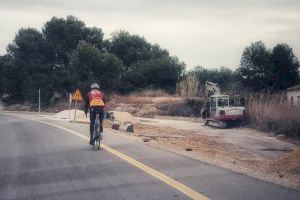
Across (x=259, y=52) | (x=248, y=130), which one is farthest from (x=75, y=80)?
(x=248, y=130)

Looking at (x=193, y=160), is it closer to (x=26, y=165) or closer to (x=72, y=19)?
(x=26, y=165)

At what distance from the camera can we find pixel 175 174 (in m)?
9.11

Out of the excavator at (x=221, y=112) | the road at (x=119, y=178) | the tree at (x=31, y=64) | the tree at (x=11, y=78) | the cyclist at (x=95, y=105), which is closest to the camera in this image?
the road at (x=119, y=178)

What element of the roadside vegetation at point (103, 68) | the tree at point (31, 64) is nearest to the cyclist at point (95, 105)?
the roadside vegetation at point (103, 68)

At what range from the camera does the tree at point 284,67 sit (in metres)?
63.2

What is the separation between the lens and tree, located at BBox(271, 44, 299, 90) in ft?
207

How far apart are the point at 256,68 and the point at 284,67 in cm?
375

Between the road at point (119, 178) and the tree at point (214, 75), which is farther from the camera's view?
the tree at point (214, 75)

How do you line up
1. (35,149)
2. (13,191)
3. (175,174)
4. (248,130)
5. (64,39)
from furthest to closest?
1. (64,39)
2. (248,130)
3. (35,149)
4. (175,174)
5. (13,191)

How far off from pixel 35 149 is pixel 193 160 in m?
5.46

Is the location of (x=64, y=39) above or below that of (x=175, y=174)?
above

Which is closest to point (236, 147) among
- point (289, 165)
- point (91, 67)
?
point (289, 165)

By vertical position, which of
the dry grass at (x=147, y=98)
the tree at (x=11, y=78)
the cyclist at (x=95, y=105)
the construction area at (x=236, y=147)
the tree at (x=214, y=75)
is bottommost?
the construction area at (x=236, y=147)

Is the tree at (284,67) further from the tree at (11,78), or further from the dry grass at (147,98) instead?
the tree at (11,78)
